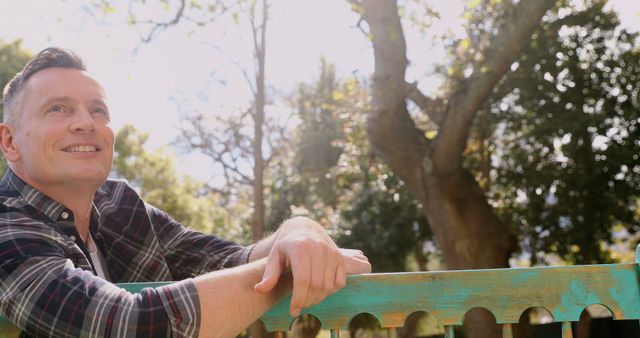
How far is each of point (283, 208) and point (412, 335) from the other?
538 centimetres

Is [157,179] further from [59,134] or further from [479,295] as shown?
[479,295]

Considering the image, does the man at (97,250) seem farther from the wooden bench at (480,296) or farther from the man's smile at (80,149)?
the wooden bench at (480,296)

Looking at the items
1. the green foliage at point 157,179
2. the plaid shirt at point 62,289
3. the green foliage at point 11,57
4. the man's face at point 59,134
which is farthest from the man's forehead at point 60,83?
the green foliage at point 157,179

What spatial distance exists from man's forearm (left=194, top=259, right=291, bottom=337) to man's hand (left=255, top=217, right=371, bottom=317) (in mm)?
31

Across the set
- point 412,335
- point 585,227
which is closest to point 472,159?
point 585,227

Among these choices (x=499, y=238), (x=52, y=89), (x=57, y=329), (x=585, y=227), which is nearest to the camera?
(x=57, y=329)

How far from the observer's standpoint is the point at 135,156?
1855cm

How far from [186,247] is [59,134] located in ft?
1.91

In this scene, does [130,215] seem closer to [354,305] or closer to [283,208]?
[354,305]

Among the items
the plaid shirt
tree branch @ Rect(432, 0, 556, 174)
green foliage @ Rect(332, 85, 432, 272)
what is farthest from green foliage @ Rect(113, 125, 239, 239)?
the plaid shirt

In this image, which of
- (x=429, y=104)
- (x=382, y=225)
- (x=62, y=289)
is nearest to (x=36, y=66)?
(x=62, y=289)

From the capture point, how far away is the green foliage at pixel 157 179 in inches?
713

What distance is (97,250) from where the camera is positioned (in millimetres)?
2146

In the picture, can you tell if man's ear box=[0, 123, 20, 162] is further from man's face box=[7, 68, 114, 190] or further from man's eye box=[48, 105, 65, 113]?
man's eye box=[48, 105, 65, 113]
